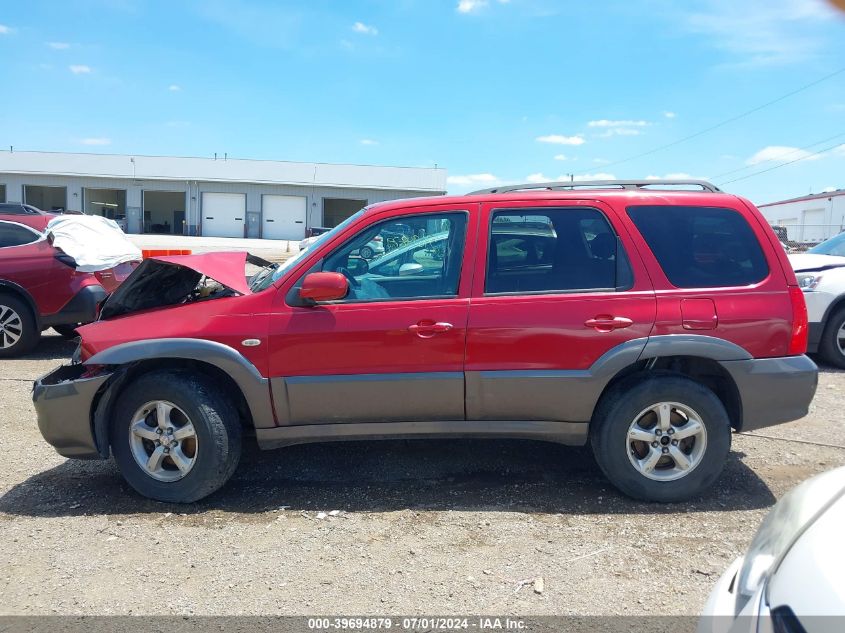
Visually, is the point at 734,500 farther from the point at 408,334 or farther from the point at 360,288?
the point at 360,288

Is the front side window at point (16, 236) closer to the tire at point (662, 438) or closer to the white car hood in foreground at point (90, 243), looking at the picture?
the white car hood in foreground at point (90, 243)

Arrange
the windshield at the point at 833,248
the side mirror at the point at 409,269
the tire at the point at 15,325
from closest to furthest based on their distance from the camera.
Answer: the side mirror at the point at 409,269 → the tire at the point at 15,325 → the windshield at the point at 833,248

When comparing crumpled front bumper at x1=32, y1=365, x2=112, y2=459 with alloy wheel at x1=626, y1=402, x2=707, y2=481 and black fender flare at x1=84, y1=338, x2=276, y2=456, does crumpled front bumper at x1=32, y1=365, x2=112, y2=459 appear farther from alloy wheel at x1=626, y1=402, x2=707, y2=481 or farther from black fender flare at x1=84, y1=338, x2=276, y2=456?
alloy wheel at x1=626, y1=402, x2=707, y2=481

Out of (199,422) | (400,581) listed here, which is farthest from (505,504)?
(199,422)

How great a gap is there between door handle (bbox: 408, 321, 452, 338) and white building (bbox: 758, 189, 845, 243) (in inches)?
1631

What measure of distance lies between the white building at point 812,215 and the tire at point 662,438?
40643 mm

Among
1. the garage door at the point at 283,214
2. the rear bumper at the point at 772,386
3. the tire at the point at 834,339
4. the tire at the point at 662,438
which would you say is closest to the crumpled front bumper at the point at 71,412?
the tire at the point at 662,438

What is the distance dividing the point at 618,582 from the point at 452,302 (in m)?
1.75

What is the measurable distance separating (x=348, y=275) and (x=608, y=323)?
5.30ft

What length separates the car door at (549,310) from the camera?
3.91 m

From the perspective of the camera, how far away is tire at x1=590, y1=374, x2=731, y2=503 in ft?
13.0

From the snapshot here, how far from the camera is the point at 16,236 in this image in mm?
8062

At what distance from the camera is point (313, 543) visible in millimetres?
3596

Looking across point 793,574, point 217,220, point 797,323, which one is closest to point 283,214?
point 217,220
